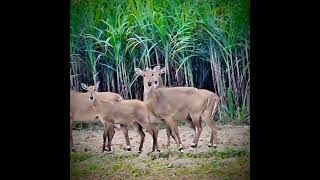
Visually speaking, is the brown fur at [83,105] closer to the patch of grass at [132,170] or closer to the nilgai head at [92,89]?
the nilgai head at [92,89]

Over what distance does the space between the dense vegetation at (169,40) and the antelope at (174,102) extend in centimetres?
7

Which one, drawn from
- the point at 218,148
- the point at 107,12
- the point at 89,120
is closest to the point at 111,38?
the point at 107,12

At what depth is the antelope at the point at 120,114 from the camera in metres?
4.62

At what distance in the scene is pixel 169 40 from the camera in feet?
15.1

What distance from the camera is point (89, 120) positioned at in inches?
183

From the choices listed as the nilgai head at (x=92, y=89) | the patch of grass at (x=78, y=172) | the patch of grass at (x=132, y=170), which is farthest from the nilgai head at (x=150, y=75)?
the patch of grass at (x=78, y=172)

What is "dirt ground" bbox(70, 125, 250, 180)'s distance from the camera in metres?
4.60

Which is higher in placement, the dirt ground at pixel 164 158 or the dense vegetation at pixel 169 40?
the dense vegetation at pixel 169 40

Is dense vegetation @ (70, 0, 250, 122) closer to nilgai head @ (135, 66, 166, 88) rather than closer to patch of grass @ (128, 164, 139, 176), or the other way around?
nilgai head @ (135, 66, 166, 88)

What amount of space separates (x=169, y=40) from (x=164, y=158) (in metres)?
0.60
